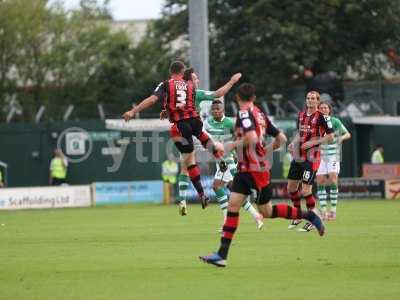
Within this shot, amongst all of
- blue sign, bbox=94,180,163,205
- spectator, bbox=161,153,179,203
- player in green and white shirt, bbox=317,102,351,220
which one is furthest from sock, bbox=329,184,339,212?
blue sign, bbox=94,180,163,205

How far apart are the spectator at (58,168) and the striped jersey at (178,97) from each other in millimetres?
23613

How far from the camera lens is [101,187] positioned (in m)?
38.9

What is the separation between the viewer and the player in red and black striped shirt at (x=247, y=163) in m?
13.8

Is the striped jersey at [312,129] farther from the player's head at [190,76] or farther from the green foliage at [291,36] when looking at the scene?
the green foliage at [291,36]

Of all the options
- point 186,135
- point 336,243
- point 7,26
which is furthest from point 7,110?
point 336,243

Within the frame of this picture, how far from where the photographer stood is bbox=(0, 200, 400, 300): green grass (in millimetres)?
11938

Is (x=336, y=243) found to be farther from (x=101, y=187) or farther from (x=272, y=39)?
(x=272, y=39)

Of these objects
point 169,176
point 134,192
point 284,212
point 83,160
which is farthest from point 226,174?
point 83,160

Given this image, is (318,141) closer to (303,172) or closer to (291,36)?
(303,172)

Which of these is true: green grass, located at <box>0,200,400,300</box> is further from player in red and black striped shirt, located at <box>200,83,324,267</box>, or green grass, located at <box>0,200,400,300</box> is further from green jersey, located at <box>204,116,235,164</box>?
green jersey, located at <box>204,116,235,164</box>

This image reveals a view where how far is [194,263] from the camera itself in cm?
1467

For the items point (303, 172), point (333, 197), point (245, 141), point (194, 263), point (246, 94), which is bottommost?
point (194, 263)

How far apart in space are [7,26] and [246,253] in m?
45.2

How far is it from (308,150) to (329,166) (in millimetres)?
4295
